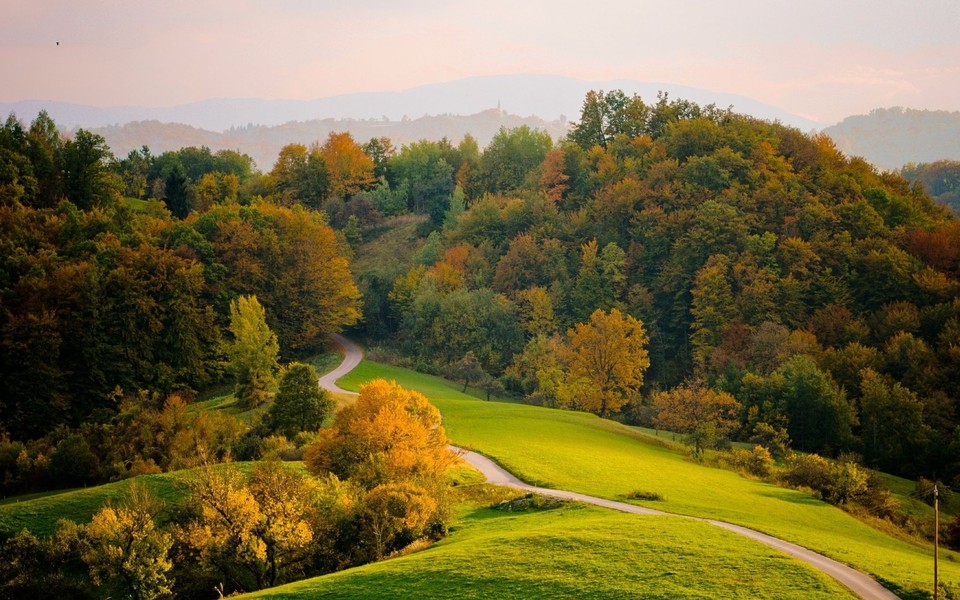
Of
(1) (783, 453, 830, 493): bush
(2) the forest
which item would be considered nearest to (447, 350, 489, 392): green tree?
(2) the forest

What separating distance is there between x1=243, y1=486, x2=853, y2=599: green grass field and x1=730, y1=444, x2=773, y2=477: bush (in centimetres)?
2261

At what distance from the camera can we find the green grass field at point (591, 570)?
22.2 metres

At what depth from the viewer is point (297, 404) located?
4697cm

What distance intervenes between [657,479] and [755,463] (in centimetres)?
1158

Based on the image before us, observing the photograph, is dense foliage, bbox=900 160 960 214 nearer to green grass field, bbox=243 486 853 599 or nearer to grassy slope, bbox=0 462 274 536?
green grass field, bbox=243 486 853 599

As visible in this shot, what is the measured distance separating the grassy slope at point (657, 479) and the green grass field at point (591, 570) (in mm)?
3320

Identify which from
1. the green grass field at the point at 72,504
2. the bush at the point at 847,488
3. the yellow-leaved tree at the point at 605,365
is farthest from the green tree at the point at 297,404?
the yellow-leaved tree at the point at 605,365

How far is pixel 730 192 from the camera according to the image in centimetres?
8662

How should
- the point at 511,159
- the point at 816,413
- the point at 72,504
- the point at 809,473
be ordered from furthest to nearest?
1. the point at 511,159
2. the point at 816,413
3. the point at 809,473
4. the point at 72,504

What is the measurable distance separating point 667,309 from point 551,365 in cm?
1954

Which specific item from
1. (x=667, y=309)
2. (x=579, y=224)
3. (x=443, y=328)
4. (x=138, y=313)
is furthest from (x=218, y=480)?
(x=579, y=224)

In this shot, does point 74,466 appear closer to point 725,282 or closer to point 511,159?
point 725,282

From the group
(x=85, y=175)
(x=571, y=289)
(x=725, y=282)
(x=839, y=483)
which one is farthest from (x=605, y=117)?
(x=839, y=483)

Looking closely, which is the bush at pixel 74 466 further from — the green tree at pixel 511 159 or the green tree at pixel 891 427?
the green tree at pixel 511 159
